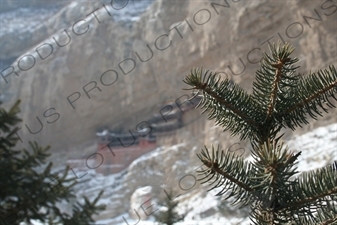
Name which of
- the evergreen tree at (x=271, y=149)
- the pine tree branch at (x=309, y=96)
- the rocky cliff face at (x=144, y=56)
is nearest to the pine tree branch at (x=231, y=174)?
the evergreen tree at (x=271, y=149)

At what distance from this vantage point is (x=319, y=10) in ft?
34.0

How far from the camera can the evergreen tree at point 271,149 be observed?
1.56 feet

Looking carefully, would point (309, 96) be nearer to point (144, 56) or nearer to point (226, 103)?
point (226, 103)

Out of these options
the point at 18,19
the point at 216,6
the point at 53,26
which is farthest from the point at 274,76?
the point at 18,19

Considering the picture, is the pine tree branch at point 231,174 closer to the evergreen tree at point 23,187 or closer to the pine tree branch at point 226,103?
the pine tree branch at point 226,103

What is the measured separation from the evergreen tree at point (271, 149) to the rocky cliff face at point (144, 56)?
30.7 ft

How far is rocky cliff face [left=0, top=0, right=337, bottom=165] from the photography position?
1102 centimetres

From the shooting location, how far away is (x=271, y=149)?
1.46 feet

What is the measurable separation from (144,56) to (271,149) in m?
15.4

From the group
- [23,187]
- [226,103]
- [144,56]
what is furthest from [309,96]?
[144,56]

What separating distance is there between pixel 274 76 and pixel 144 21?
53.8ft

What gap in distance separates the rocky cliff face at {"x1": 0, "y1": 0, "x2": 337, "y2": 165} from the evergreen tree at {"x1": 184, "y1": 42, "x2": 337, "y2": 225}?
30.7 feet

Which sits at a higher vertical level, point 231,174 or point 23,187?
point 23,187

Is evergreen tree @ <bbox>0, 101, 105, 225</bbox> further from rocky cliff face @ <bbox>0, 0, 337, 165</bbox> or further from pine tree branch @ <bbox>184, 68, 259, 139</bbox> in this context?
rocky cliff face @ <bbox>0, 0, 337, 165</bbox>
